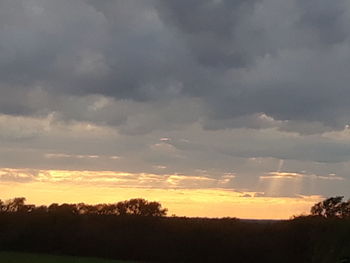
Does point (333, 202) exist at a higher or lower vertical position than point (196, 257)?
higher

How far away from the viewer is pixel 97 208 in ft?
204

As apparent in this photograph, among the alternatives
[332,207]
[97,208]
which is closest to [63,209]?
[97,208]

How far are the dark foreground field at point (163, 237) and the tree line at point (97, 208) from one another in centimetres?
198

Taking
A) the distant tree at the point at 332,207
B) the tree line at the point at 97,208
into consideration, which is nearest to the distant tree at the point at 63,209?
the tree line at the point at 97,208

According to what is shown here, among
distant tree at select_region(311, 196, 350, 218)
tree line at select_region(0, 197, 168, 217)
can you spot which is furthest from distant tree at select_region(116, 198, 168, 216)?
distant tree at select_region(311, 196, 350, 218)

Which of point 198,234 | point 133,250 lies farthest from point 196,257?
point 133,250

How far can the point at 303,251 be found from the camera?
41969mm

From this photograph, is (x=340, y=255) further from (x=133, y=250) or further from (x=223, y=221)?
Answer: (x=133, y=250)

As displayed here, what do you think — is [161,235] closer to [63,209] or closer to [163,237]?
[163,237]

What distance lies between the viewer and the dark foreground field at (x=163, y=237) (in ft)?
140

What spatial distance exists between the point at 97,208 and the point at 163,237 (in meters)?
15.3

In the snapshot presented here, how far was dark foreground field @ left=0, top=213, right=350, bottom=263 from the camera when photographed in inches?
1686

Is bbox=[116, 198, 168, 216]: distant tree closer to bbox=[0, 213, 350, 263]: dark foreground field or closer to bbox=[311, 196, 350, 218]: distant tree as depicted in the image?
bbox=[0, 213, 350, 263]: dark foreground field

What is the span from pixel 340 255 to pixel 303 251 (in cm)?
1671
